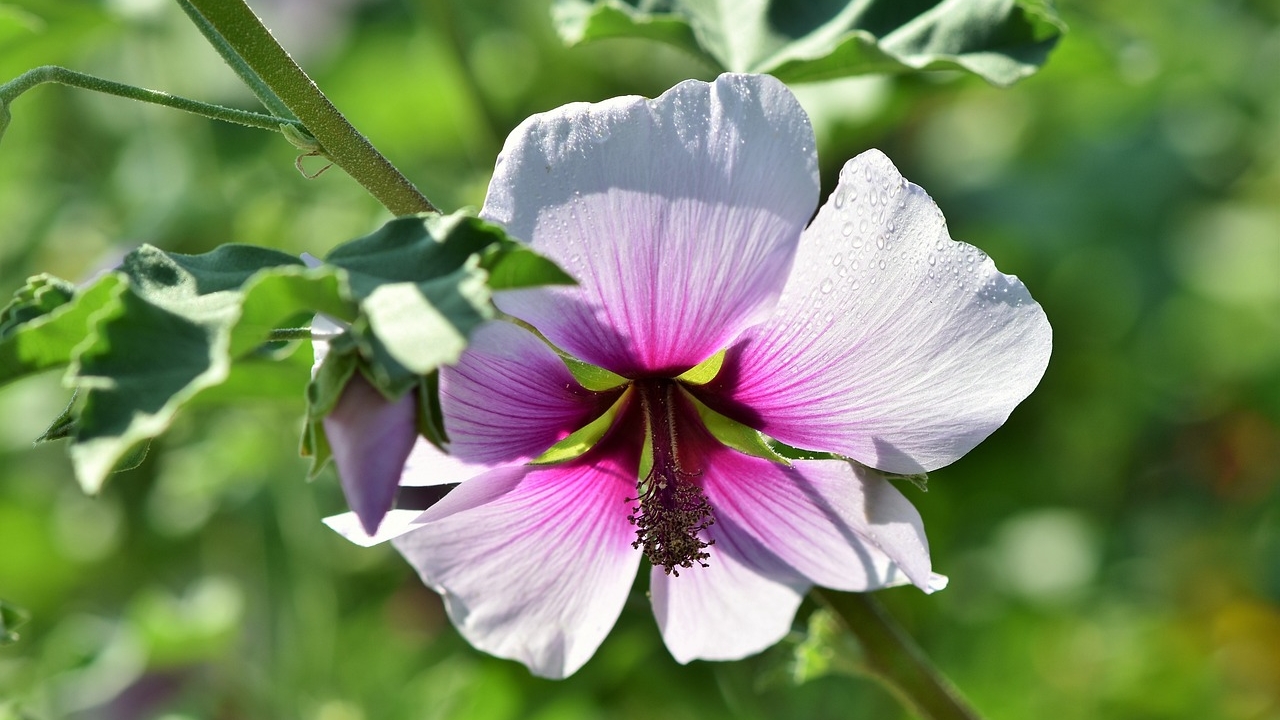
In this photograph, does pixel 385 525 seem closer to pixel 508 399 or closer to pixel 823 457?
pixel 508 399

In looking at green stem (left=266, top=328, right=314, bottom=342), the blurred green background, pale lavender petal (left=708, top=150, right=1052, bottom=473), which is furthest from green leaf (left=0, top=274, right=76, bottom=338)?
the blurred green background

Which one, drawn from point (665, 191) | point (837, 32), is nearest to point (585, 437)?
point (665, 191)

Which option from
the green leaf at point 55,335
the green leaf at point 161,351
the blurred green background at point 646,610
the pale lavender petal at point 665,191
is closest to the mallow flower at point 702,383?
the pale lavender petal at point 665,191

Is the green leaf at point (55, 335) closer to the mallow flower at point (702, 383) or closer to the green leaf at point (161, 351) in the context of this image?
the green leaf at point (161, 351)

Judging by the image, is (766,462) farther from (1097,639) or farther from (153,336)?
(1097,639)

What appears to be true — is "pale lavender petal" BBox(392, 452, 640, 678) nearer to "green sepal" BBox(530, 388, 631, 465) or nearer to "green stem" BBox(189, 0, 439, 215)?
"green sepal" BBox(530, 388, 631, 465)

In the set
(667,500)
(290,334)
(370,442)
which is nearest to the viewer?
(370,442)

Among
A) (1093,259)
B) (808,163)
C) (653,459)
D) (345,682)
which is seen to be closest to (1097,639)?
(1093,259)
